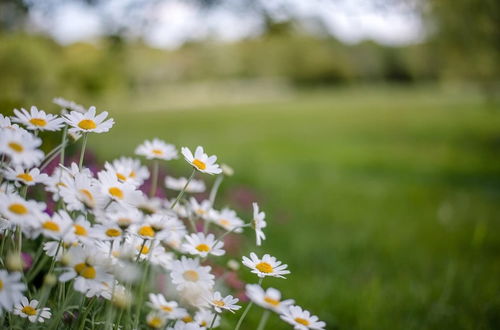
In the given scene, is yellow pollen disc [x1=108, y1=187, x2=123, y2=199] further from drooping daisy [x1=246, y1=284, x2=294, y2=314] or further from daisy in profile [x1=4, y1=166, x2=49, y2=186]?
drooping daisy [x1=246, y1=284, x2=294, y2=314]

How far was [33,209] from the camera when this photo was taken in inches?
32.4

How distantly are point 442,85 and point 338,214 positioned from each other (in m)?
31.6

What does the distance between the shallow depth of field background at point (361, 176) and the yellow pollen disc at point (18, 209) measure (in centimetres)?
147

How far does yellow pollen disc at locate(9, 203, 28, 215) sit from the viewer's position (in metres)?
0.80

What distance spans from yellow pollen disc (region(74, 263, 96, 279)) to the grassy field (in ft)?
4.45

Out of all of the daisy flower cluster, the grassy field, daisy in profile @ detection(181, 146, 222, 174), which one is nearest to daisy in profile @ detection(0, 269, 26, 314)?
the daisy flower cluster

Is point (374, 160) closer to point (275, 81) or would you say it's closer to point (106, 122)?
point (106, 122)

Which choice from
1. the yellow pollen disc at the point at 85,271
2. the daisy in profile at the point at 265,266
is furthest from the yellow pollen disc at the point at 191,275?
the yellow pollen disc at the point at 85,271

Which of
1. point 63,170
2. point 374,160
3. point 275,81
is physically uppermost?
point 63,170

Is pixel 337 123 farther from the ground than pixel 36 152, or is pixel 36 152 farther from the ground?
pixel 36 152

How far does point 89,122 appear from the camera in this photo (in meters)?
1.08

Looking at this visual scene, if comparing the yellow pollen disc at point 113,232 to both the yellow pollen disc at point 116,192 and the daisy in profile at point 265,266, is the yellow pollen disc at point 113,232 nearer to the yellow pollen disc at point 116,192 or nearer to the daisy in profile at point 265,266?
the yellow pollen disc at point 116,192

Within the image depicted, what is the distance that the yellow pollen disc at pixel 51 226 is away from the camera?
Answer: 2.64 ft

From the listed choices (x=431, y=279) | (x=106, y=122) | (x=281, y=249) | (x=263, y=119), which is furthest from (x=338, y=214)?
(x=263, y=119)
